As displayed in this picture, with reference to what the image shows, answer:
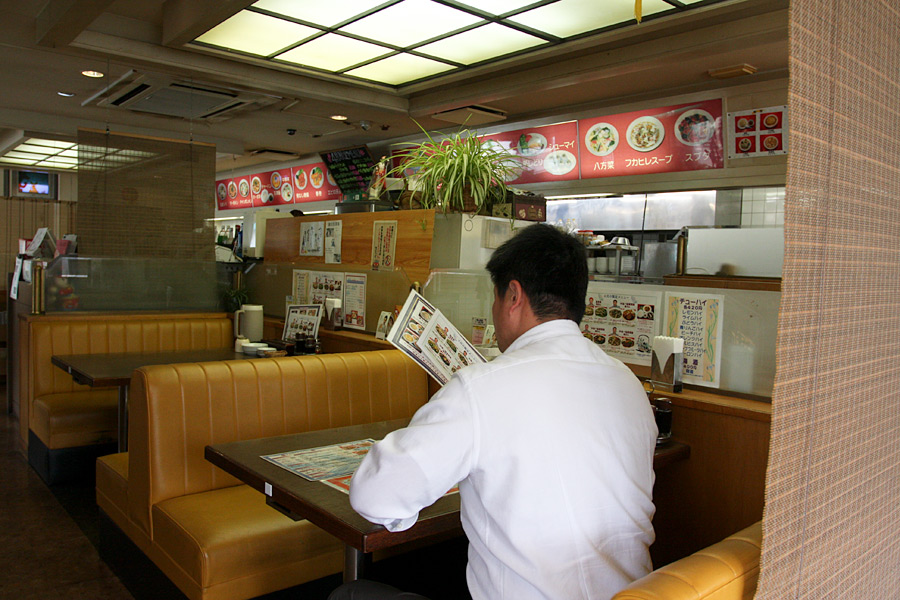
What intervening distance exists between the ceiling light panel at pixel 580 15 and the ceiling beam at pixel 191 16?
1822 millimetres

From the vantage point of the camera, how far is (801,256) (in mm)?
934

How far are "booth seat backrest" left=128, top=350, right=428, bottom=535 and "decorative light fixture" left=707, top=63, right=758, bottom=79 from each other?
3.57m

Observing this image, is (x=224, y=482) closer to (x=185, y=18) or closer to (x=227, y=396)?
(x=227, y=396)

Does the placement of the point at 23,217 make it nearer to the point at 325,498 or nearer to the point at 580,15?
the point at 580,15

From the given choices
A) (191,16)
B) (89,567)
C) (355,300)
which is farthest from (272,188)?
(89,567)

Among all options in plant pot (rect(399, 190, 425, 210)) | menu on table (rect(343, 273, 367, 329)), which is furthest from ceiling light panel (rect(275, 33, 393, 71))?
menu on table (rect(343, 273, 367, 329))

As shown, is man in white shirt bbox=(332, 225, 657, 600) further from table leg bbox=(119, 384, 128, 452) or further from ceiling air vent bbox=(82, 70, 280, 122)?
ceiling air vent bbox=(82, 70, 280, 122)

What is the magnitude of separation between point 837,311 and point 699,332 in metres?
1.69

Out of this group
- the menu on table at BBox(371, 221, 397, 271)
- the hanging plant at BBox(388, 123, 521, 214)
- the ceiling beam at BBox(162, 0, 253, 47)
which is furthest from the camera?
the ceiling beam at BBox(162, 0, 253, 47)

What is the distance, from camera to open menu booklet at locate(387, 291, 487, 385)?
2217 mm

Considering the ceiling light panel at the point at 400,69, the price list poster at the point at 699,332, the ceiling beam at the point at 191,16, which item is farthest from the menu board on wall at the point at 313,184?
the price list poster at the point at 699,332

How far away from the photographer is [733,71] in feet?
16.6

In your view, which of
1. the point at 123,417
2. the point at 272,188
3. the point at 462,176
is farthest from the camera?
the point at 272,188

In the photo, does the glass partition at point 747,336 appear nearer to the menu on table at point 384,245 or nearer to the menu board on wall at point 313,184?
the menu on table at point 384,245
